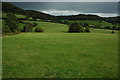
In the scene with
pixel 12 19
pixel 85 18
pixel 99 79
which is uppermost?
pixel 85 18

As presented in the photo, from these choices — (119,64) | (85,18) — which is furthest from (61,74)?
(85,18)

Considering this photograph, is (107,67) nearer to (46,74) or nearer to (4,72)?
(46,74)

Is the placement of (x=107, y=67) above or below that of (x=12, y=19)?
below

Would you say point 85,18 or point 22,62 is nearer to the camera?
point 22,62

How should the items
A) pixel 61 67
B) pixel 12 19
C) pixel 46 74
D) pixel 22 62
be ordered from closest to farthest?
pixel 46 74
pixel 61 67
pixel 22 62
pixel 12 19

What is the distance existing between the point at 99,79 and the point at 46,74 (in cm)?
324

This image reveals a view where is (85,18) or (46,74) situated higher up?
(85,18)

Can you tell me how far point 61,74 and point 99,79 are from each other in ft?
7.57

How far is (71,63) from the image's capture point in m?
8.45

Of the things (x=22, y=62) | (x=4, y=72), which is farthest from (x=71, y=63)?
(x=4, y=72)

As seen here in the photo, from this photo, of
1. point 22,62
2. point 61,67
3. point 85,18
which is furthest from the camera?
point 85,18

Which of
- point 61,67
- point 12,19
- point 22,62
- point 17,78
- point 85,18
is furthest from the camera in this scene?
point 85,18

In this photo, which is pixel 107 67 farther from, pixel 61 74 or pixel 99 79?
pixel 61 74

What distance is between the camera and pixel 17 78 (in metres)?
6.22
